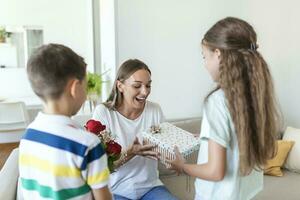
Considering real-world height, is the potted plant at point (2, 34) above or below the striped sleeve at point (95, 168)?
above

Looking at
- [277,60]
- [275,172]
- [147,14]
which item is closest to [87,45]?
[147,14]

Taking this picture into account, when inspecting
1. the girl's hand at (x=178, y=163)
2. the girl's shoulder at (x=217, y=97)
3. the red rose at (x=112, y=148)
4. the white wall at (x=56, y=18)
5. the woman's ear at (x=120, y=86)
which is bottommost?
the girl's hand at (x=178, y=163)

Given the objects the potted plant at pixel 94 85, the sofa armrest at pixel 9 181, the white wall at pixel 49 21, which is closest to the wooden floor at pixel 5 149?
the white wall at pixel 49 21

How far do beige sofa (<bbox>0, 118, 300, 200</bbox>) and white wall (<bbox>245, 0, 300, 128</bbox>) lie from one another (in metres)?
0.66

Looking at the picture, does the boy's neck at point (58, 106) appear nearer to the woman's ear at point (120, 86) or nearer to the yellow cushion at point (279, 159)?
the woman's ear at point (120, 86)

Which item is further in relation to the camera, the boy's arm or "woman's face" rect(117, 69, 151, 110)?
"woman's face" rect(117, 69, 151, 110)

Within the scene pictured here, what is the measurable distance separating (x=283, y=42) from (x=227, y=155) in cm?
206

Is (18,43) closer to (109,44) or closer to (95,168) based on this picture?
(109,44)

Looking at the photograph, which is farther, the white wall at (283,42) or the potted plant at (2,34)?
the potted plant at (2,34)

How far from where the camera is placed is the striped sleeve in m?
0.96

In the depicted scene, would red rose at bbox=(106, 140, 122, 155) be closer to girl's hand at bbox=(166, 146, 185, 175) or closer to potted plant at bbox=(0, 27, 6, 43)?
girl's hand at bbox=(166, 146, 185, 175)

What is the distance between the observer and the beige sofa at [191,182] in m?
1.88

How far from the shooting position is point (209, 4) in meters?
2.96

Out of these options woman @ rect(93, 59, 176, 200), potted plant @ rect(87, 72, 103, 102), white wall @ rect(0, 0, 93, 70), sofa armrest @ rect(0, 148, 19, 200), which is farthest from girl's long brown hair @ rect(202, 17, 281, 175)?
white wall @ rect(0, 0, 93, 70)
